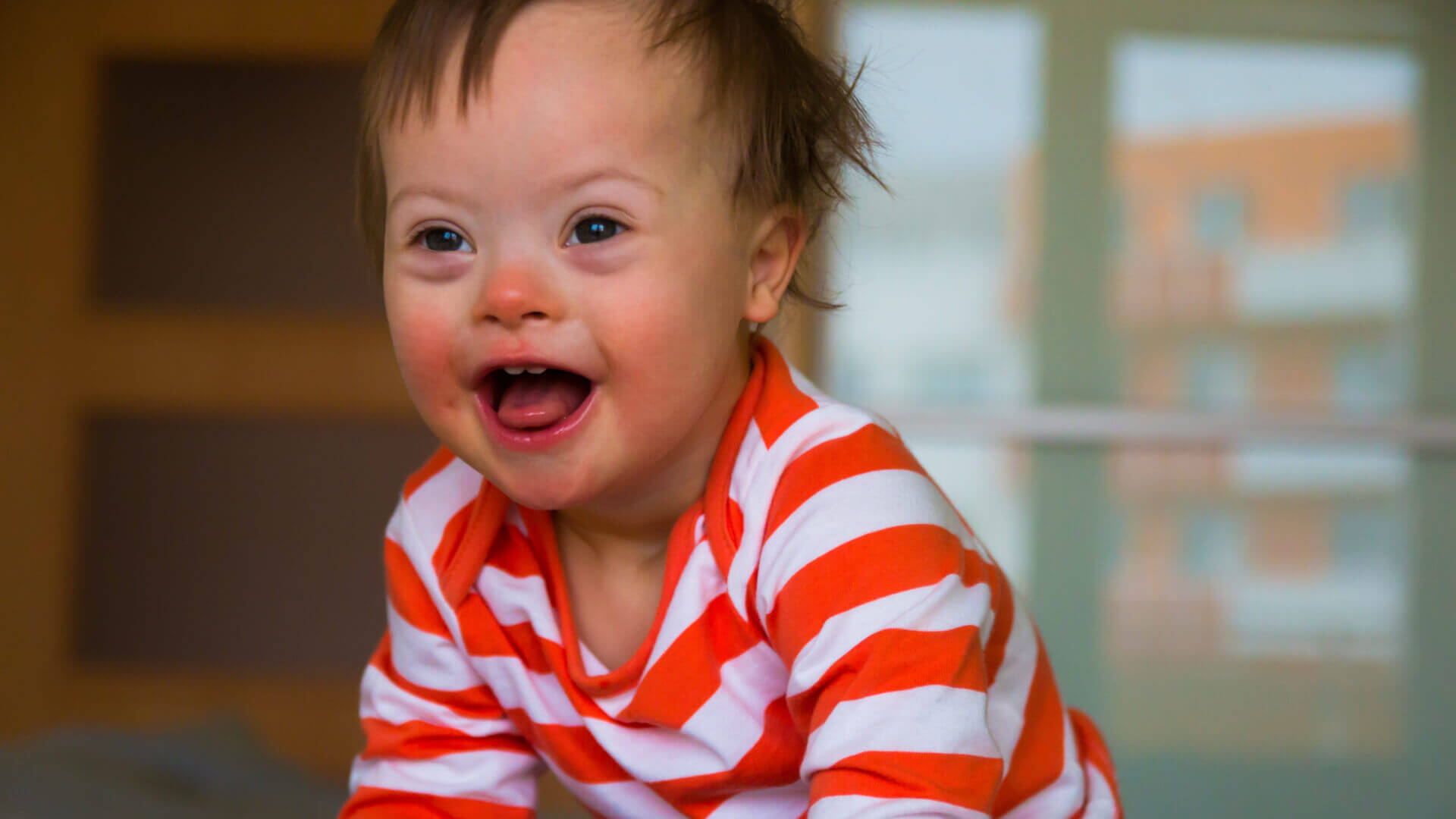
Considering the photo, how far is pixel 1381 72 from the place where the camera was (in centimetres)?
199

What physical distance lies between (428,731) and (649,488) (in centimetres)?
22

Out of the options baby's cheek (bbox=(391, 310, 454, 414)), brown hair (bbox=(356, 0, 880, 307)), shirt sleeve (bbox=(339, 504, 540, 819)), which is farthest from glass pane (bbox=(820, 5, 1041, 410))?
baby's cheek (bbox=(391, 310, 454, 414))

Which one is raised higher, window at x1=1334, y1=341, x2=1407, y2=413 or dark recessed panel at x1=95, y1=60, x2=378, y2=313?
dark recessed panel at x1=95, y1=60, x2=378, y2=313

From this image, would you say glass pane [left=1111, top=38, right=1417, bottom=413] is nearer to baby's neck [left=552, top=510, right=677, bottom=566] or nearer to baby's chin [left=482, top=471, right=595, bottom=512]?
baby's neck [left=552, top=510, right=677, bottom=566]

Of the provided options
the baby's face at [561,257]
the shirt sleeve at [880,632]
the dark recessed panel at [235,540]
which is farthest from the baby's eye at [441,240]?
the dark recessed panel at [235,540]

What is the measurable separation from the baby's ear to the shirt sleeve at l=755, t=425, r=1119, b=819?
0.09 metres

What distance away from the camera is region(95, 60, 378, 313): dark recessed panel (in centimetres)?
211

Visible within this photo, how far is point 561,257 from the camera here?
2.19 ft

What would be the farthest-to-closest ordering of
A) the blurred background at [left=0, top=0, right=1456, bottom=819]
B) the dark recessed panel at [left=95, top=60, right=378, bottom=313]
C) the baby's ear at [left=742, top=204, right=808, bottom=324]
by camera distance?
the dark recessed panel at [left=95, top=60, right=378, bottom=313] → the blurred background at [left=0, top=0, right=1456, bottom=819] → the baby's ear at [left=742, top=204, right=808, bottom=324]

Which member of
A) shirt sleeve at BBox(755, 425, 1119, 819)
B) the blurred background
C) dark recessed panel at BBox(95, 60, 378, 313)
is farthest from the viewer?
dark recessed panel at BBox(95, 60, 378, 313)

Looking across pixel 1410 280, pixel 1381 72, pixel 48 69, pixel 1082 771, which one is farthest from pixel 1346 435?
→ pixel 48 69

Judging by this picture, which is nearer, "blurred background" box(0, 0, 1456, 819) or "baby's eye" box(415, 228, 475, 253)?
"baby's eye" box(415, 228, 475, 253)

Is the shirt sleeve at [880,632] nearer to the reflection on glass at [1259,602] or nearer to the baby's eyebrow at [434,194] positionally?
the baby's eyebrow at [434,194]

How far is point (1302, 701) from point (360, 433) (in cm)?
154
